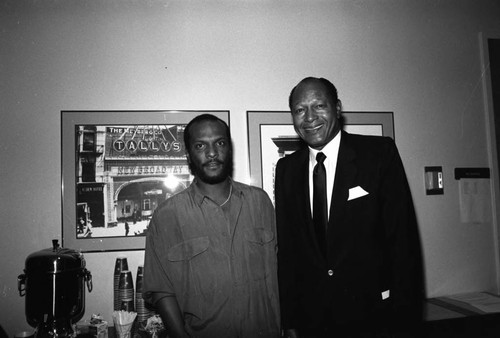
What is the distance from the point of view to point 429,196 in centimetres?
259

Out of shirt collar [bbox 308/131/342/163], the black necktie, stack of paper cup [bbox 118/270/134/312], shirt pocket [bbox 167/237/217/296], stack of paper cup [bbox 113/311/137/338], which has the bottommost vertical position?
stack of paper cup [bbox 113/311/137/338]

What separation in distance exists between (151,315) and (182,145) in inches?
42.5

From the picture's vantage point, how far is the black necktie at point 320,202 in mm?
1566

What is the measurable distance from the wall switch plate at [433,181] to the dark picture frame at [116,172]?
174 centimetres

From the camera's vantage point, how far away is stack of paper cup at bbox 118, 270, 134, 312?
2.06 meters

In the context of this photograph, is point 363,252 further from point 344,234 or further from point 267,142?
point 267,142

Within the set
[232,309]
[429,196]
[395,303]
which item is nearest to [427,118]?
[429,196]

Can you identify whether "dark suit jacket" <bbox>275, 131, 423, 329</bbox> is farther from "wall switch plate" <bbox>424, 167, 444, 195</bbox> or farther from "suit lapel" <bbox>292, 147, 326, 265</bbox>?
"wall switch plate" <bbox>424, 167, 444, 195</bbox>

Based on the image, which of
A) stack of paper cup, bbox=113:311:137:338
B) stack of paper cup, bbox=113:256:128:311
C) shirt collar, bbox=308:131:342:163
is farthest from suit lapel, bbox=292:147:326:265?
stack of paper cup, bbox=113:256:128:311

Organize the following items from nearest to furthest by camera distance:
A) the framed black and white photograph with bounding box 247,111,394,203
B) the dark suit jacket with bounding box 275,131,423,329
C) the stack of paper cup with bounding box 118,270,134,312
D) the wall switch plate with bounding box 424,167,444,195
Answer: the dark suit jacket with bounding box 275,131,423,329, the stack of paper cup with bounding box 118,270,134,312, the framed black and white photograph with bounding box 247,111,394,203, the wall switch plate with bounding box 424,167,444,195

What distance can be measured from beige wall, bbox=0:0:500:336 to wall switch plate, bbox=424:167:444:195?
46 mm

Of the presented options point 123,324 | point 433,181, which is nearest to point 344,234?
point 123,324

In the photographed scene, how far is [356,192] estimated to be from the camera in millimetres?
1540

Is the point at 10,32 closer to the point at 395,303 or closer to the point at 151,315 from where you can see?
the point at 151,315
